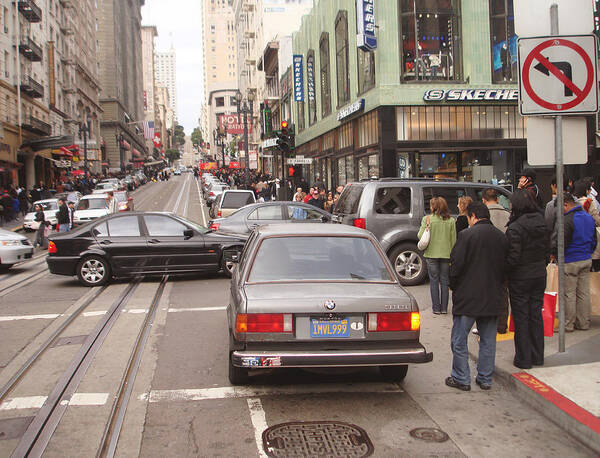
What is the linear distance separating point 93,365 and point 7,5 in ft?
139

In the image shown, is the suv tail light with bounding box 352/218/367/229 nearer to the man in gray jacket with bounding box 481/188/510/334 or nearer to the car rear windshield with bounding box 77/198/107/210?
the man in gray jacket with bounding box 481/188/510/334

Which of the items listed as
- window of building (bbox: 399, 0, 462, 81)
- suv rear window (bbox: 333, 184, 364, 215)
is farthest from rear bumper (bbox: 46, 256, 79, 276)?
window of building (bbox: 399, 0, 462, 81)

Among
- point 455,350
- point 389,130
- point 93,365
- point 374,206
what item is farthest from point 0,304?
point 389,130

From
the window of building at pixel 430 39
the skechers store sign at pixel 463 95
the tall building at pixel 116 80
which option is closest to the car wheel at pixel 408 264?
the skechers store sign at pixel 463 95

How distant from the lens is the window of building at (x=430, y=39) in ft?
79.6

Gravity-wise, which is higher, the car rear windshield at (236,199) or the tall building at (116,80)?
the tall building at (116,80)

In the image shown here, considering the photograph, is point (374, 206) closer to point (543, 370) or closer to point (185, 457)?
point (543, 370)

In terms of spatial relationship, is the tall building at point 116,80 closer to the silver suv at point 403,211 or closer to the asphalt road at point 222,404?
the silver suv at point 403,211

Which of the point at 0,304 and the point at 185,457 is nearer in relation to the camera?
the point at 185,457

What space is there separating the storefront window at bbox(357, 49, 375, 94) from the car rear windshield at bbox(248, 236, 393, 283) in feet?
67.4

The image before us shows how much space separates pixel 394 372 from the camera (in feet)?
19.6

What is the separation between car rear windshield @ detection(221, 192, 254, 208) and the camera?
74.8ft

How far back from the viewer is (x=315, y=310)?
509 cm

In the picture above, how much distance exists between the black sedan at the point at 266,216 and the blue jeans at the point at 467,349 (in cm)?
926
